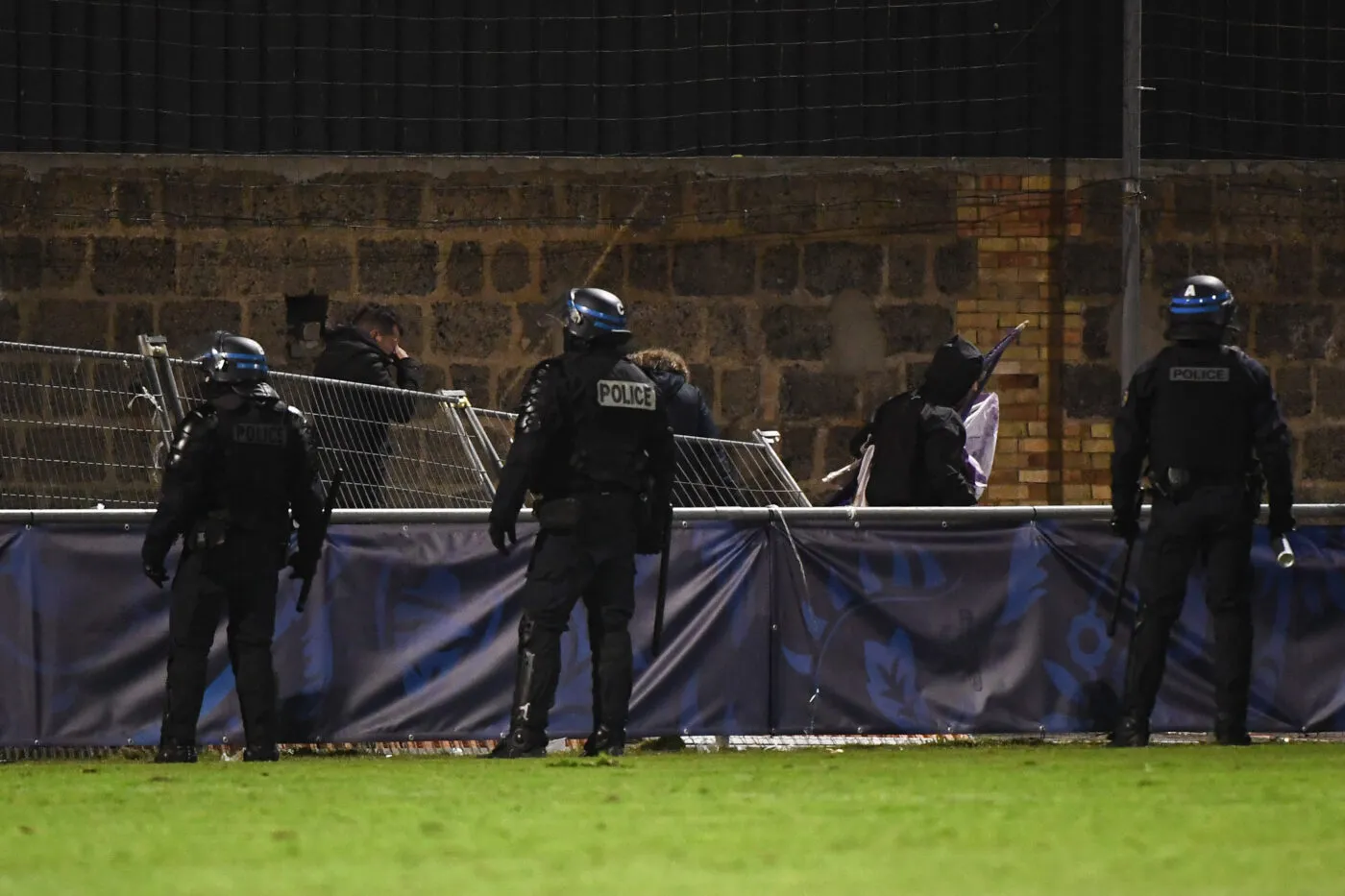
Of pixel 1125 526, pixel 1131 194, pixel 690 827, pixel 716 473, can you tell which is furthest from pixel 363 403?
pixel 690 827

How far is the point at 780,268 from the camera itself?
15445 millimetres

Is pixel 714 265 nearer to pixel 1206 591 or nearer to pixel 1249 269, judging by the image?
pixel 1249 269

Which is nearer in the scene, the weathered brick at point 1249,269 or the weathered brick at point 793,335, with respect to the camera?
the weathered brick at point 793,335

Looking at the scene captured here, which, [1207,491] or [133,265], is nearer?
[1207,491]

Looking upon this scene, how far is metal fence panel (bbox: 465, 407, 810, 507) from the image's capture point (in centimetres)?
1289

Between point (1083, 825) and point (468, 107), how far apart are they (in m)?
9.40

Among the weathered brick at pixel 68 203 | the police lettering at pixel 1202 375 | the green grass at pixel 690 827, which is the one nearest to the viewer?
the green grass at pixel 690 827

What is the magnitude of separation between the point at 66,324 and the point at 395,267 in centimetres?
196

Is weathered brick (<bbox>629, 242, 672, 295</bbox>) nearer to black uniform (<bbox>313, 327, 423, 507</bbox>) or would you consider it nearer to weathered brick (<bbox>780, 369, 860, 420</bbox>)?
weathered brick (<bbox>780, 369, 860, 420</bbox>)

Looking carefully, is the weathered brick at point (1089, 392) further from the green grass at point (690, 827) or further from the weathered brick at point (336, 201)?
the green grass at point (690, 827)

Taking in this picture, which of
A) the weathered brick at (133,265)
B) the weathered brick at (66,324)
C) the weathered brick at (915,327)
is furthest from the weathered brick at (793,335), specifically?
the weathered brick at (66,324)

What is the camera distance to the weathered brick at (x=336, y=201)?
15172 mm

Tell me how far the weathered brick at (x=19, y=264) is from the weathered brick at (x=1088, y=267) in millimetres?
6158

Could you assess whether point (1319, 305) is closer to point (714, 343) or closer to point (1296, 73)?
point (1296, 73)
